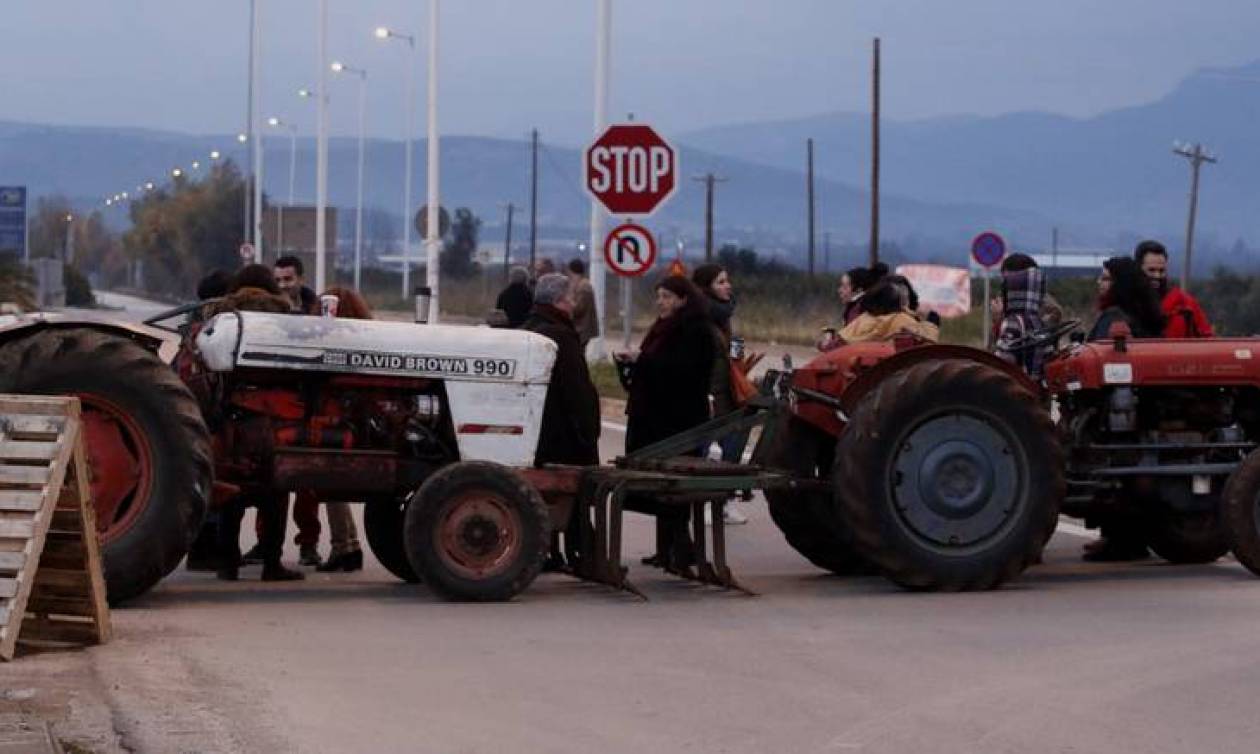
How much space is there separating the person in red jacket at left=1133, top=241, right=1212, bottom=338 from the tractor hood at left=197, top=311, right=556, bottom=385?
14.2 feet

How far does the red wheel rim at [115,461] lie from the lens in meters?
13.3

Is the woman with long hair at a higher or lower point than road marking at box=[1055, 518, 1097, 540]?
higher

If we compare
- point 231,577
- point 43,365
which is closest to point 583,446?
point 231,577

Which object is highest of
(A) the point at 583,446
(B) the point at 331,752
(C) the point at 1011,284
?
(C) the point at 1011,284

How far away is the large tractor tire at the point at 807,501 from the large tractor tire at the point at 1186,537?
2.07 meters

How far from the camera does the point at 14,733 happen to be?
9203 mm

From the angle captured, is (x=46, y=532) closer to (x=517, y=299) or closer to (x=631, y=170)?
(x=631, y=170)

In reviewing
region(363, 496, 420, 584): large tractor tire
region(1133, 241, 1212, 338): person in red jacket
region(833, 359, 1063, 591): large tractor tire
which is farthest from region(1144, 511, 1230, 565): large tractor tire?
region(363, 496, 420, 584): large tractor tire

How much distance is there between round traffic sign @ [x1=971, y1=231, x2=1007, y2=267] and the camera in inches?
1519

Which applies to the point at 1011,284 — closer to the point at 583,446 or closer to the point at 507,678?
the point at 583,446

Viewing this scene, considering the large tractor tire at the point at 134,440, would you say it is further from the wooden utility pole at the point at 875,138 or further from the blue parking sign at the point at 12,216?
the blue parking sign at the point at 12,216

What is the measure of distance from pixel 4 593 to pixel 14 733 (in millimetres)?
1956

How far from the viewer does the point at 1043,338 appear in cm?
1616

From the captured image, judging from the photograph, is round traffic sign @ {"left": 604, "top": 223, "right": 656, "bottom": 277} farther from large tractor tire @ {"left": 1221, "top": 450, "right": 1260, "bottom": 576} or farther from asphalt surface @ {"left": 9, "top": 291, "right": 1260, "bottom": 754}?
large tractor tire @ {"left": 1221, "top": 450, "right": 1260, "bottom": 576}
